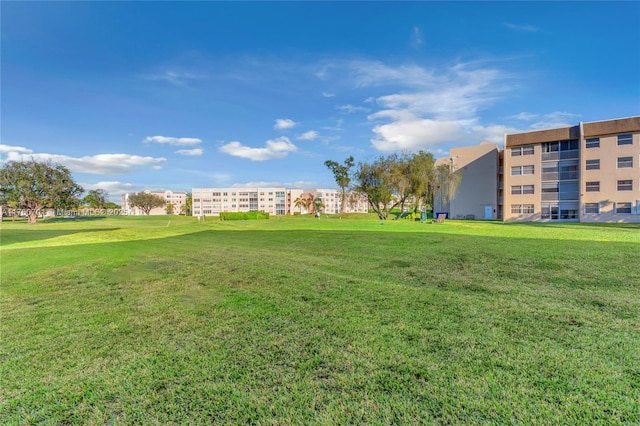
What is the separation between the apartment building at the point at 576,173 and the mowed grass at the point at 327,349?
134 ft

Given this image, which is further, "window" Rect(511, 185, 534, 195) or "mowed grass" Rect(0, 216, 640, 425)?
"window" Rect(511, 185, 534, 195)

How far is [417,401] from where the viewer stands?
99.3 inches

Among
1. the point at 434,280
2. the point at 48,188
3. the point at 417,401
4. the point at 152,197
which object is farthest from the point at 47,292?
the point at 152,197

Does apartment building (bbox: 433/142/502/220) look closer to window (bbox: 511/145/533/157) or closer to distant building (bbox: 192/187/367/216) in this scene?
window (bbox: 511/145/533/157)

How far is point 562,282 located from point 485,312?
2.96m

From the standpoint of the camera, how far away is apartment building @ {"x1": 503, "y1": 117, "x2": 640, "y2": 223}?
3659 cm

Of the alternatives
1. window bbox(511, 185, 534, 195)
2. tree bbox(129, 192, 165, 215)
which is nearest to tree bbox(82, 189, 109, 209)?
tree bbox(129, 192, 165, 215)

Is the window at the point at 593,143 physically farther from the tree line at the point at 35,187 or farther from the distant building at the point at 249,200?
the distant building at the point at 249,200

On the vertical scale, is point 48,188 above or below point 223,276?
above

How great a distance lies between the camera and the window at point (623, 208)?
121 feet

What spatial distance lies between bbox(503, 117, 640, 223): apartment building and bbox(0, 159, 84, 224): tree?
69.7 metres

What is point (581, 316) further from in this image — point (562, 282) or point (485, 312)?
point (562, 282)

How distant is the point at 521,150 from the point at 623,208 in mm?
13021

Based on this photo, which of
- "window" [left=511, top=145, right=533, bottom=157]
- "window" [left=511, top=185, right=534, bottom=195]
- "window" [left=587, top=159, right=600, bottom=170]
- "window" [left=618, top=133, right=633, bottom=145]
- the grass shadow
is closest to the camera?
the grass shadow
